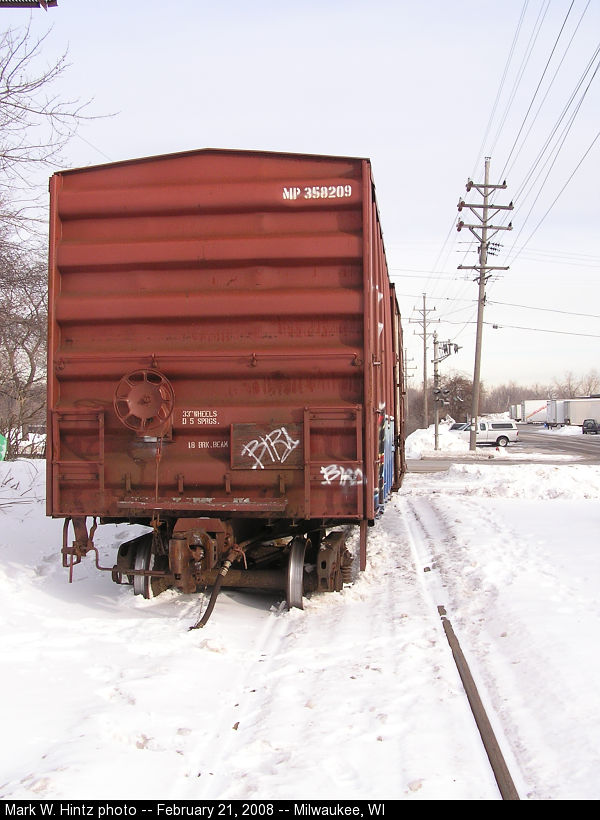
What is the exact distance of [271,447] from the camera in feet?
18.8

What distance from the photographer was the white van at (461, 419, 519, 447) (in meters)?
44.3

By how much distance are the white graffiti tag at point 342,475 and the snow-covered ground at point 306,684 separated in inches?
49.9

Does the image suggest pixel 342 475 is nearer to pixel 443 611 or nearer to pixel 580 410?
pixel 443 611

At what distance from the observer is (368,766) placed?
131 inches

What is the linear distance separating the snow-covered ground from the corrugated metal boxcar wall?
42.4 inches

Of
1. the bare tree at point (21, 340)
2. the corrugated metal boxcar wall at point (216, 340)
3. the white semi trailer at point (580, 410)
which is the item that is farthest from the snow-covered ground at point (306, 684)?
the white semi trailer at point (580, 410)

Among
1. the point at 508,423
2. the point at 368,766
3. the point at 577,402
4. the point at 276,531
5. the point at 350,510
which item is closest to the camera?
the point at 368,766

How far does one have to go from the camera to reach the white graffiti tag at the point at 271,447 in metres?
5.74

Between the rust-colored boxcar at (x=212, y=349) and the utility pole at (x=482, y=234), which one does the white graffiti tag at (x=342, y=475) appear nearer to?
the rust-colored boxcar at (x=212, y=349)

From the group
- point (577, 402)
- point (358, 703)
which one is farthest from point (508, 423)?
point (358, 703)

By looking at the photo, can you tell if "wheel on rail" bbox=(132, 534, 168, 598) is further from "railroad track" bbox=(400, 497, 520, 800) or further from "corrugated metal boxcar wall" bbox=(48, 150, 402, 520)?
"railroad track" bbox=(400, 497, 520, 800)

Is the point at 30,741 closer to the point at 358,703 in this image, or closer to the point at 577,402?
the point at 358,703

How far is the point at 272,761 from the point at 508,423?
44087 mm
